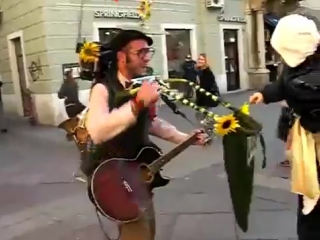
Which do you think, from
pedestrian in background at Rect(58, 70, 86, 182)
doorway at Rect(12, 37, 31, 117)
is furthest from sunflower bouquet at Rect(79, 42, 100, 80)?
doorway at Rect(12, 37, 31, 117)

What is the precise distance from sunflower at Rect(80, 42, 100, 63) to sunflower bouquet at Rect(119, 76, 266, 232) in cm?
32

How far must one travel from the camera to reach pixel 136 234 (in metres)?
3.27

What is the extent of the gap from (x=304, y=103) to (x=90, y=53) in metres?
1.24

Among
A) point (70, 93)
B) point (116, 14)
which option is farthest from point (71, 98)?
point (116, 14)

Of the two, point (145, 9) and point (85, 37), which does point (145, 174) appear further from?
point (145, 9)

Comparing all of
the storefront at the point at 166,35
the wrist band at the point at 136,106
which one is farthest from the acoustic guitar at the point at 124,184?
the storefront at the point at 166,35

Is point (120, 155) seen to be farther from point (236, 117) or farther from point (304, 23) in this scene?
point (304, 23)

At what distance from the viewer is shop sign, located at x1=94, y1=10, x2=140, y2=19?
14914 millimetres

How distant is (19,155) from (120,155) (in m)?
7.31

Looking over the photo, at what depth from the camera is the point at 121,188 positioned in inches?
123

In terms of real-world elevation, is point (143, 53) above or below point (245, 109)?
above

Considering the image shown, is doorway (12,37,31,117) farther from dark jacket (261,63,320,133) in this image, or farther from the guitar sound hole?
dark jacket (261,63,320,133)

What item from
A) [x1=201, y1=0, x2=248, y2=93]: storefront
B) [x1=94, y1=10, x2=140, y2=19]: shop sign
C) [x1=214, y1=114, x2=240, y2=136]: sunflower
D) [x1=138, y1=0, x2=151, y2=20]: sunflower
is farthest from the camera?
[x1=201, y1=0, x2=248, y2=93]: storefront

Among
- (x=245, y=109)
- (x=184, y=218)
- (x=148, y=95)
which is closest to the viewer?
(x=148, y=95)
